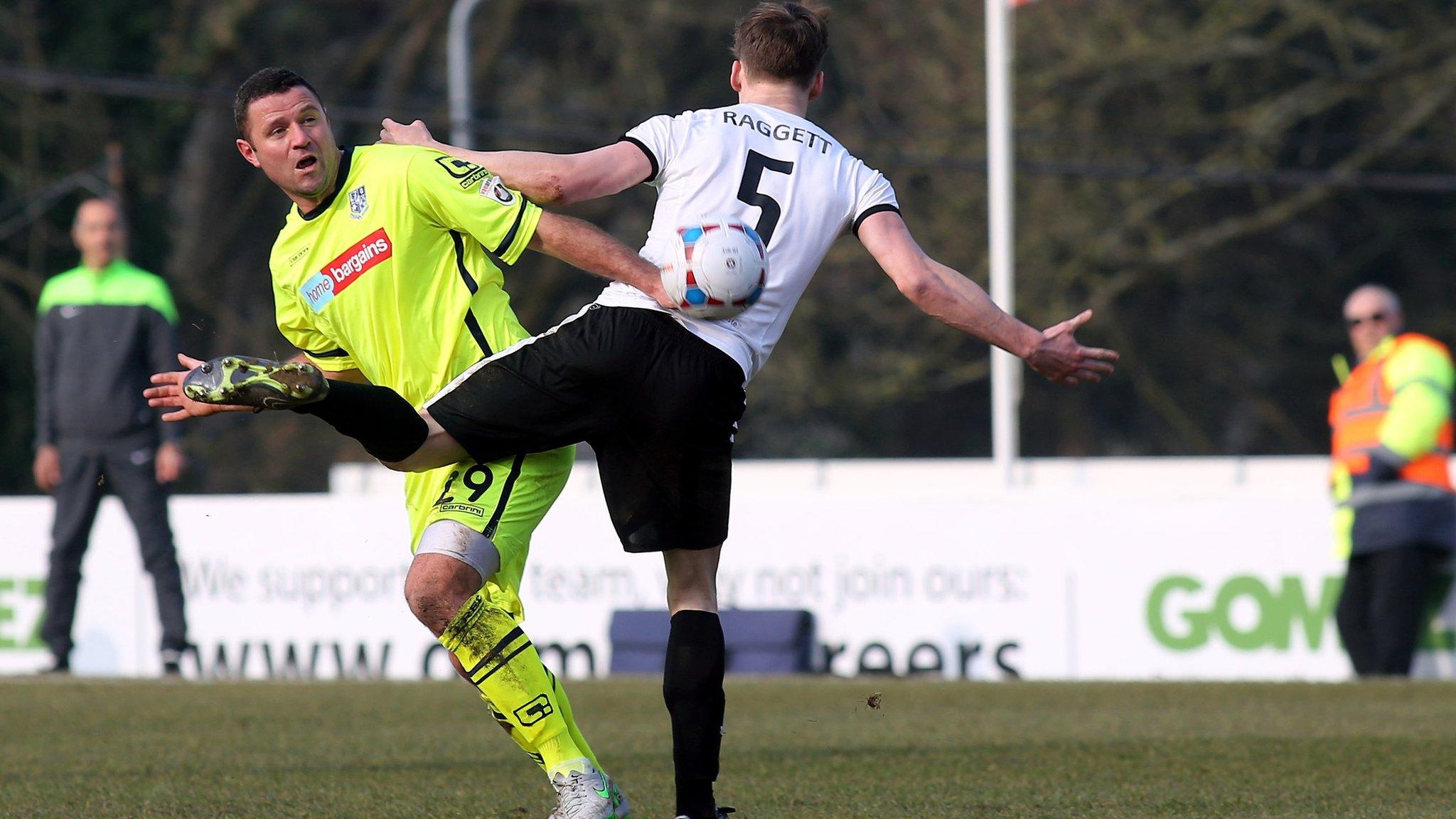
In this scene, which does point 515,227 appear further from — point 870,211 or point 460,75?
point 460,75

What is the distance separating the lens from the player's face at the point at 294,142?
5105mm

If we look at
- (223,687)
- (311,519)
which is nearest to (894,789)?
(223,687)

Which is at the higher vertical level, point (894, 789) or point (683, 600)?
point (683, 600)

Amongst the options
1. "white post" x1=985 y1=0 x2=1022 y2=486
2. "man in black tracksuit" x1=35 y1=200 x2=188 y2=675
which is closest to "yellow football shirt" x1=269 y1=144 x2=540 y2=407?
"man in black tracksuit" x1=35 y1=200 x2=188 y2=675

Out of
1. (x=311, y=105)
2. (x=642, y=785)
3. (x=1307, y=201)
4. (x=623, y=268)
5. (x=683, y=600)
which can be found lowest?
(x=642, y=785)

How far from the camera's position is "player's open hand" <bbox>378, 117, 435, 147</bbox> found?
5.06 meters

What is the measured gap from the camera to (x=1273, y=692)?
30.7 ft

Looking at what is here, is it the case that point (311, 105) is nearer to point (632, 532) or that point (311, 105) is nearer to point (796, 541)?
point (632, 532)

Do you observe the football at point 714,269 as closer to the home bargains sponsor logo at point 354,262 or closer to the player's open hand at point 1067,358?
the player's open hand at point 1067,358

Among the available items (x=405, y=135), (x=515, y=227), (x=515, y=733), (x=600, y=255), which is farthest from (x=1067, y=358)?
(x=405, y=135)

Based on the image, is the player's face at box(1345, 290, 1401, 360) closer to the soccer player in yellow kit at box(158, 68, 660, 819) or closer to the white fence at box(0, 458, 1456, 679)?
the white fence at box(0, 458, 1456, 679)

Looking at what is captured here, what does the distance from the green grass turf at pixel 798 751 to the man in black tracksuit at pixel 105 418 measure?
1.81 feet

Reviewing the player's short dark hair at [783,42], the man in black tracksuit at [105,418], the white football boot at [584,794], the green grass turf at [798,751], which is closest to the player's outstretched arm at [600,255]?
the player's short dark hair at [783,42]

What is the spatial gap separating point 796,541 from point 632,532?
6721mm
